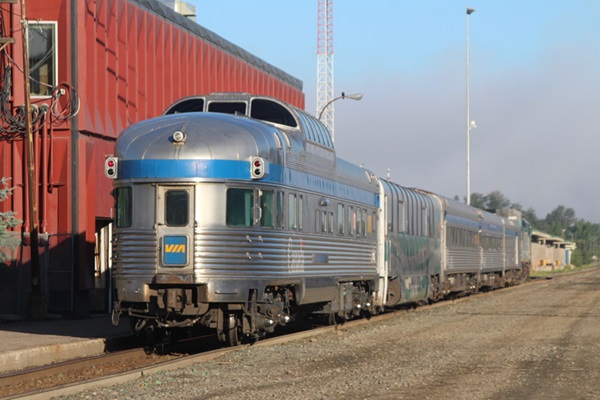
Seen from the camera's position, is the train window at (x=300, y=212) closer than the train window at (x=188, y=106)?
Yes

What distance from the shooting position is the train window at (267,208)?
52.6 ft

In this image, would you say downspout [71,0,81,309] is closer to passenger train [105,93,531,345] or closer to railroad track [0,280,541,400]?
passenger train [105,93,531,345]

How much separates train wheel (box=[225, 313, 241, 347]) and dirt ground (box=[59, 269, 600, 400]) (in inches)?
15.8

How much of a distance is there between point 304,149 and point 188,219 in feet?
11.0

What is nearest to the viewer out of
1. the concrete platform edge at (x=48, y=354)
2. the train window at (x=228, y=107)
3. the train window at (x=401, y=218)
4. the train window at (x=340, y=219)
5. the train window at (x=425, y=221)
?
the concrete platform edge at (x=48, y=354)

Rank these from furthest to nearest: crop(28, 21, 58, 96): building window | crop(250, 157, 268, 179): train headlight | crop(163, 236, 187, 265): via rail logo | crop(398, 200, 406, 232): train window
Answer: crop(398, 200, 406, 232): train window → crop(28, 21, 58, 96): building window → crop(250, 157, 268, 179): train headlight → crop(163, 236, 187, 265): via rail logo

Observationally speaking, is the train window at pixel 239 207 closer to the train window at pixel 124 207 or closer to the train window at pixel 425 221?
the train window at pixel 124 207

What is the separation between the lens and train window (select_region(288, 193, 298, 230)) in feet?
55.7

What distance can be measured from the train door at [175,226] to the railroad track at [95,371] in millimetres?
1492

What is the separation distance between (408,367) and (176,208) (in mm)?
4277

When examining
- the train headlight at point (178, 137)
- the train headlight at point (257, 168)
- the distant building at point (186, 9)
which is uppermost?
the distant building at point (186, 9)

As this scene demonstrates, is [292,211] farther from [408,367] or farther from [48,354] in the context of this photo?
[48,354]

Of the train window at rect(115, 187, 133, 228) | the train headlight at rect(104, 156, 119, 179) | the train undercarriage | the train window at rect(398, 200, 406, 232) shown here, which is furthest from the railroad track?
the train window at rect(398, 200, 406, 232)

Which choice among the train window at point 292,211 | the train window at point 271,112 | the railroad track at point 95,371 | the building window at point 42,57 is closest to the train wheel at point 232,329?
the railroad track at point 95,371
